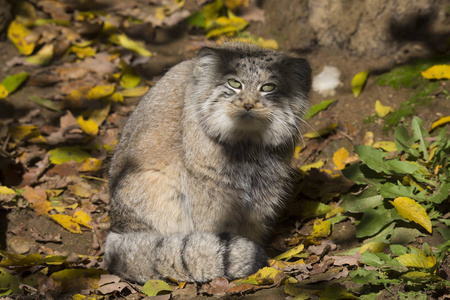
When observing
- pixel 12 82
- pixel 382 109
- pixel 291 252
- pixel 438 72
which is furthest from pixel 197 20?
pixel 291 252

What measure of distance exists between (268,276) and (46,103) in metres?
3.98

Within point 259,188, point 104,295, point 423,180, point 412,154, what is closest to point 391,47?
point 412,154

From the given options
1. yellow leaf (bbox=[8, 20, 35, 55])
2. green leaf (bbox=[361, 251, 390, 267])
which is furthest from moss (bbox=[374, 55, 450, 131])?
yellow leaf (bbox=[8, 20, 35, 55])

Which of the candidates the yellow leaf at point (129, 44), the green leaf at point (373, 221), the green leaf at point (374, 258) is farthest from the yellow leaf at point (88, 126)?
the green leaf at point (374, 258)

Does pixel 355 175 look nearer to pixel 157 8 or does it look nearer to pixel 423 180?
pixel 423 180

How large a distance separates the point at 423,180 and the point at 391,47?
2412 mm

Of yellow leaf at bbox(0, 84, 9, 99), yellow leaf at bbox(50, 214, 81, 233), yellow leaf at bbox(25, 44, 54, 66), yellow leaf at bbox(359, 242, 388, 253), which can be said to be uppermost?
yellow leaf at bbox(25, 44, 54, 66)

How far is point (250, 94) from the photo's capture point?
4.11 metres

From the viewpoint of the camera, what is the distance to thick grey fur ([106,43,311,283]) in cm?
414

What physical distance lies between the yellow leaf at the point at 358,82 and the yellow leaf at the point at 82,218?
11.0 ft

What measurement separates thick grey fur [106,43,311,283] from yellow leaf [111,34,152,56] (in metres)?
2.55

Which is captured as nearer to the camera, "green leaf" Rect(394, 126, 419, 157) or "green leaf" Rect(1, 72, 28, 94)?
"green leaf" Rect(394, 126, 419, 157)

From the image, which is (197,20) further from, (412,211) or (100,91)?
(412,211)

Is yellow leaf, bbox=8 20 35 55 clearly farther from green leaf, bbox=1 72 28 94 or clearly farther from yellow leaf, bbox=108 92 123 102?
yellow leaf, bbox=108 92 123 102
